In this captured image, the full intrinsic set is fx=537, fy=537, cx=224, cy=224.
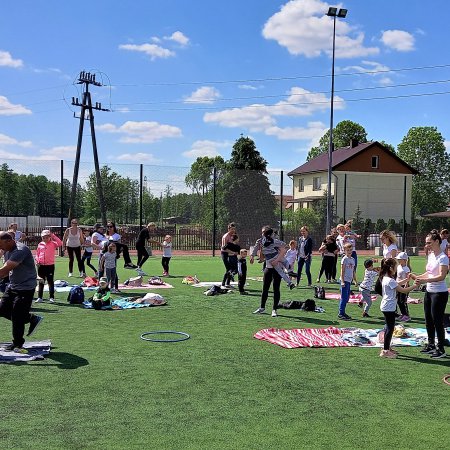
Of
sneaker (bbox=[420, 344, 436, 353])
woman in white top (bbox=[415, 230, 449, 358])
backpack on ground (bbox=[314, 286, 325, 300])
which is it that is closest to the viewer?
woman in white top (bbox=[415, 230, 449, 358])

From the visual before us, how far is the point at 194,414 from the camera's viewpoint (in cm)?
536

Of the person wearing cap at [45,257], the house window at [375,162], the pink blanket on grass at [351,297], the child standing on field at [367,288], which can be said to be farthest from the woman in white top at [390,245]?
the house window at [375,162]

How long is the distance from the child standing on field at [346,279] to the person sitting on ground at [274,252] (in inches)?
47.4

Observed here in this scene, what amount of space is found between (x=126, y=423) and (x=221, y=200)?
2857 centimetres

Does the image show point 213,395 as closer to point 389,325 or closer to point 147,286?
point 389,325

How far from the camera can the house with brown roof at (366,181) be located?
50.8 meters

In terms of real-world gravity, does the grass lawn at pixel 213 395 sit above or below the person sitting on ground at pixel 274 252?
below

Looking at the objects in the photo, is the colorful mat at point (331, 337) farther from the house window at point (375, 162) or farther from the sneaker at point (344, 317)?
the house window at point (375, 162)

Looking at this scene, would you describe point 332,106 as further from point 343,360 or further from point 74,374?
point 74,374

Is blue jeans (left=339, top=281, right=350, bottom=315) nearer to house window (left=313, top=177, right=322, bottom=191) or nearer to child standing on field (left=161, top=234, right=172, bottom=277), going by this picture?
child standing on field (left=161, top=234, right=172, bottom=277)

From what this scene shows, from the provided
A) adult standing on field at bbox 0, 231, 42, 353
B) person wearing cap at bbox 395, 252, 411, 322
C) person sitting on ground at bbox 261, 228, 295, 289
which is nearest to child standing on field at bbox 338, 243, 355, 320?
person wearing cap at bbox 395, 252, 411, 322

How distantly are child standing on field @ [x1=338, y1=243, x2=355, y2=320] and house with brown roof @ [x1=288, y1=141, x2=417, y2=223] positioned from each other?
37835 millimetres

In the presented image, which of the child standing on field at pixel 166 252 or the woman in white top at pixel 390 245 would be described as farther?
the child standing on field at pixel 166 252

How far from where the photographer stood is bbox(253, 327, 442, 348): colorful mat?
859cm
